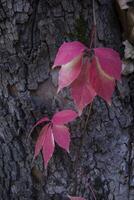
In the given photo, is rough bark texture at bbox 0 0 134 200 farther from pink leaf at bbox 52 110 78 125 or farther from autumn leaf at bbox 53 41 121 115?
autumn leaf at bbox 53 41 121 115

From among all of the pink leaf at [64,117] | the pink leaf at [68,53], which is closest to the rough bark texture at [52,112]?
the pink leaf at [64,117]

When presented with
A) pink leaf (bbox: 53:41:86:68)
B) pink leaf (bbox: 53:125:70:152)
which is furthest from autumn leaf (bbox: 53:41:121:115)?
pink leaf (bbox: 53:125:70:152)

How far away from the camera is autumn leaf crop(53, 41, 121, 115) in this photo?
30.2 inches

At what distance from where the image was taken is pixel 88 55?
31.4 inches

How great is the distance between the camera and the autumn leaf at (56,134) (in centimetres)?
98

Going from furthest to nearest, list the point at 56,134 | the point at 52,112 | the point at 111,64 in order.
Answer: the point at 52,112, the point at 56,134, the point at 111,64

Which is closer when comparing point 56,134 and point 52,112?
point 56,134

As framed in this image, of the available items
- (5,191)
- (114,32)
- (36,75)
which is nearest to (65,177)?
(5,191)

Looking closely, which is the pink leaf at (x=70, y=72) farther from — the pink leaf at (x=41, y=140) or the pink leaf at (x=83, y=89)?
the pink leaf at (x=41, y=140)

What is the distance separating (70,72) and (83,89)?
0.17ft

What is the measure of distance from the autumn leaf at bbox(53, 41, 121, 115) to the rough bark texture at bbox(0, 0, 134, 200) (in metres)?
0.26

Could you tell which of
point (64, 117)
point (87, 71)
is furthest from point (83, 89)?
point (64, 117)

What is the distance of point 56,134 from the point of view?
975 mm

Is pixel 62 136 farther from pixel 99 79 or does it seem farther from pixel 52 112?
pixel 99 79
